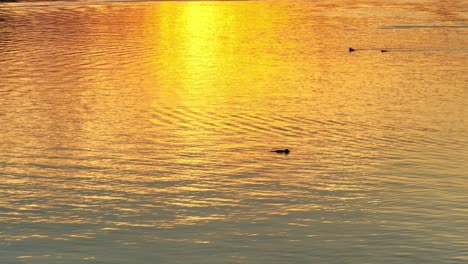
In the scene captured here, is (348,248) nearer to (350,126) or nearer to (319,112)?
(350,126)

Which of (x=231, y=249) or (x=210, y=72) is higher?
(x=210, y=72)

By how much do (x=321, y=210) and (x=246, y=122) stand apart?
8274 mm

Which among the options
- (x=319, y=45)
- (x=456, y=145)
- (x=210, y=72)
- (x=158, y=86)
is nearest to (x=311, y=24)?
(x=319, y=45)

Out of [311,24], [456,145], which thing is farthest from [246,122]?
[311,24]

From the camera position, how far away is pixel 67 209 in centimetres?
1798

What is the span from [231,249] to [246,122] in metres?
10.3

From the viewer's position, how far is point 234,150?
22.7 meters

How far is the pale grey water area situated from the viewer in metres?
16.2

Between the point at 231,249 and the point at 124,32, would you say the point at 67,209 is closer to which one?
the point at 231,249

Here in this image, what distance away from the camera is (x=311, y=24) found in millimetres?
53844

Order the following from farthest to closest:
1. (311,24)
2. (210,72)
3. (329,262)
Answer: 1. (311,24)
2. (210,72)
3. (329,262)

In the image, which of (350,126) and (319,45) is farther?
(319,45)

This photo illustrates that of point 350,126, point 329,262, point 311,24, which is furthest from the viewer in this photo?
point 311,24

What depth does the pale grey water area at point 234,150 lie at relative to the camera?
16.2 m
